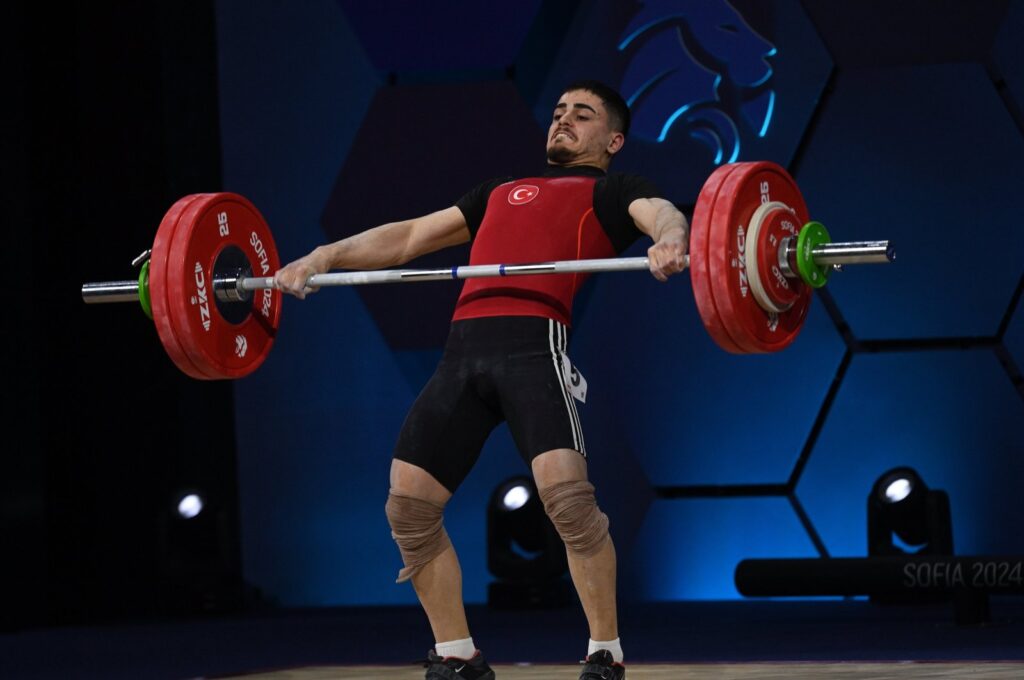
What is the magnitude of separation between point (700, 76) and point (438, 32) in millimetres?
1135

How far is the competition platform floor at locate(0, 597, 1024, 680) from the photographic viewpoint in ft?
11.6

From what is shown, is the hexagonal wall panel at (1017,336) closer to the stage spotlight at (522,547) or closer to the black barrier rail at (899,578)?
the black barrier rail at (899,578)

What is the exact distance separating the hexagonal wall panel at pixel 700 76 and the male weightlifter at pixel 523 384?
8.87 feet

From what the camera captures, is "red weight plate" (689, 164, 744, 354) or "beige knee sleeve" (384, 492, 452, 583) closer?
"red weight plate" (689, 164, 744, 354)

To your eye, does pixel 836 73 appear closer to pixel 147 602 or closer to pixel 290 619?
pixel 290 619

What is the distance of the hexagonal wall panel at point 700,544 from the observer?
588 cm

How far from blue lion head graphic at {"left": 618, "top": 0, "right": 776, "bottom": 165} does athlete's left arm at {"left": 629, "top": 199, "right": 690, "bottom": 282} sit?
2.90 meters

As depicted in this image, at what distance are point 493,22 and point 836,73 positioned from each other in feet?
4.67

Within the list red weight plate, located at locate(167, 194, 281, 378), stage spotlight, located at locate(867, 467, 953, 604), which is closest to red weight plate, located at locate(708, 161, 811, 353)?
red weight plate, located at locate(167, 194, 281, 378)

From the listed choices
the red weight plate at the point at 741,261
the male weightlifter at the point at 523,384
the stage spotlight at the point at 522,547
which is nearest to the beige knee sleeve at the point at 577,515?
the male weightlifter at the point at 523,384

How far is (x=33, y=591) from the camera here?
229 inches

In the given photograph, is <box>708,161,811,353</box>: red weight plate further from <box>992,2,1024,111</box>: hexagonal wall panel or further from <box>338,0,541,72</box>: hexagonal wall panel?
<box>338,0,541,72</box>: hexagonal wall panel

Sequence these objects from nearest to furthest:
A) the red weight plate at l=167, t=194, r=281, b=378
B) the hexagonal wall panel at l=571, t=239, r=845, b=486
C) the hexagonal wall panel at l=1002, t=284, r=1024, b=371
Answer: the red weight plate at l=167, t=194, r=281, b=378, the hexagonal wall panel at l=1002, t=284, r=1024, b=371, the hexagonal wall panel at l=571, t=239, r=845, b=486

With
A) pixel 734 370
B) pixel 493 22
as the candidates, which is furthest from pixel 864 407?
pixel 493 22
